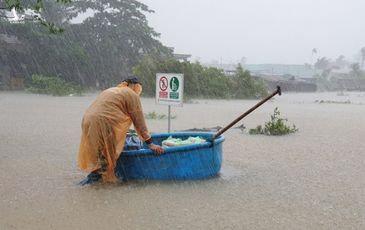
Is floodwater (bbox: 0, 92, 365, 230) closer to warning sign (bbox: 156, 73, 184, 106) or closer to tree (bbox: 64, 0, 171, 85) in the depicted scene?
warning sign (bbox: 156, 73, 184, 106)

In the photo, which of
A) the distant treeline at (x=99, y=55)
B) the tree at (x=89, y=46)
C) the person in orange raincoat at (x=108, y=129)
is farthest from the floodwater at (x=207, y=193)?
the tree at (x=89, y=46)

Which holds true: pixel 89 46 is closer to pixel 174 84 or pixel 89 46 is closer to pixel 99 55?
pixel 99 55

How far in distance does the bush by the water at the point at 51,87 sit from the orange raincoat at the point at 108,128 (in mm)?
20609

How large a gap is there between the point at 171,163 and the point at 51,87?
21.4 metres

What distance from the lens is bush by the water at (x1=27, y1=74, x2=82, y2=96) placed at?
86.4 ft

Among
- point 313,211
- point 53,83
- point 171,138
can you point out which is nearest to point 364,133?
point 171,138

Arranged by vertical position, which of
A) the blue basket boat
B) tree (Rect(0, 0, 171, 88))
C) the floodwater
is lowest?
the floodwater

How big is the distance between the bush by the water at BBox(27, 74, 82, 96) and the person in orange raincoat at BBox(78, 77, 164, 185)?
20605 mm

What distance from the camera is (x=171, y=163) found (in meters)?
6.33

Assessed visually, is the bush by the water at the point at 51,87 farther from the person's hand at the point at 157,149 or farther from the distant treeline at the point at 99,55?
the person's hand at the point at 157,149

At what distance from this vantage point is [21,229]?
4.64m

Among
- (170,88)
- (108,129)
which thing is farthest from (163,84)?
(108,129)

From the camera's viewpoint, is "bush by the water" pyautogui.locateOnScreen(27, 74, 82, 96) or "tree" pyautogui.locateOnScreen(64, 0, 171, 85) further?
"tree" pyautogui.locateOnScreen(64, 0, 171, 85)

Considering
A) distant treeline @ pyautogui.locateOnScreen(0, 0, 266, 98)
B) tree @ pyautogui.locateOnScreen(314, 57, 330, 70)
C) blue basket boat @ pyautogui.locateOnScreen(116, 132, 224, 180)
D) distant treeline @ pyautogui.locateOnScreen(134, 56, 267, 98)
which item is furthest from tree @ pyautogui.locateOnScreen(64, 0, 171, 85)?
tree @ pyautogui.locateOnScreen(314, 57, 330, 70)
